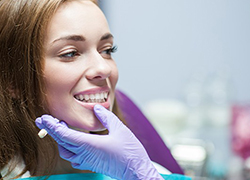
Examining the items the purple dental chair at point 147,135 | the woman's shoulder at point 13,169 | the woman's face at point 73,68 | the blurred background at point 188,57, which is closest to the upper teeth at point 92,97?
the woman's face at point 73,68

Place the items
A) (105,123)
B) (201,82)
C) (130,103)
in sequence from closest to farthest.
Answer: (105,123) → (130,103) → (201,82)

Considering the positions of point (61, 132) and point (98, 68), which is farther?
point (98, 68)

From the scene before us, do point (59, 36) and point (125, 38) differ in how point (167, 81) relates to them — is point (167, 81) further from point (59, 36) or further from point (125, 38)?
point (59, 36)

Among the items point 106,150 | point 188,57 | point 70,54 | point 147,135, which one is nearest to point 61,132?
point 106,150

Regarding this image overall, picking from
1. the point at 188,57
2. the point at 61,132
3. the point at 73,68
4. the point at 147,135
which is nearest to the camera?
the point at 61,132

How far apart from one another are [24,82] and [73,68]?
0.44 ft

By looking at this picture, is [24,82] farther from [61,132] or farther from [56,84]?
[61,132]

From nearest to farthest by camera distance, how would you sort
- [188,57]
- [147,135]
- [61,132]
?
[61,132] → [147,135] → [188,57]

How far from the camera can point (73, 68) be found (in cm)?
97

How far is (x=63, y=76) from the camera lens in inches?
37.9

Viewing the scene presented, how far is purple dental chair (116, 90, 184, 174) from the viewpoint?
140 centimetres

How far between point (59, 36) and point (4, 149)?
1.08 feet

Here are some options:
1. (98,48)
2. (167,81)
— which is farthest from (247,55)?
(98,48)

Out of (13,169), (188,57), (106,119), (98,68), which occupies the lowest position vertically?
(13,169)
